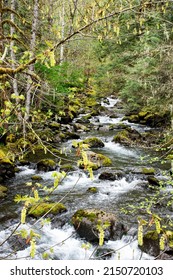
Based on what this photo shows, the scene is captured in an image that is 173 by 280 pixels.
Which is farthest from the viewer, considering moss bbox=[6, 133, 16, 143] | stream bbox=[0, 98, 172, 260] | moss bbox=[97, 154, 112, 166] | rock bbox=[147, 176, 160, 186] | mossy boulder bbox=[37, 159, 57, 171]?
moss bbox=[6, 133, 16, 143]

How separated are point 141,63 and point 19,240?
10579mm

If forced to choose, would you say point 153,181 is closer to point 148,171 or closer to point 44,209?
point 148,171

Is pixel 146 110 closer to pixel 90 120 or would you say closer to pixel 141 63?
pixel 90 120

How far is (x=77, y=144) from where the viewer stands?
102 inches

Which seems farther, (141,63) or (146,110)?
(146,110)

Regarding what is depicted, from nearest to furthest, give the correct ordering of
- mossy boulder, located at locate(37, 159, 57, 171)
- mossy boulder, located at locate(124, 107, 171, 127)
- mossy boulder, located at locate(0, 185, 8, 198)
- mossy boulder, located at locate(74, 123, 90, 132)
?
1. mossy boulder, located at locate(0, 185, 8, 198)
2. mossy boulder, located at locate(37, 159, 57, 171)
3. mossy boulder, located at locate(74, 123, 90, 132)
4. mossy boulder, located at locate(124, 107, 171, 127)

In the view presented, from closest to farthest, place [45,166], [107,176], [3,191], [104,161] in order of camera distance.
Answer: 1. [3,191]
2. [107,176]
3. [45,166]
4. [104,161]

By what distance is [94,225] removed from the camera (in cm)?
643

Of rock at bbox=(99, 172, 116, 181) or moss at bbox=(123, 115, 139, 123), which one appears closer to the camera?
rock at bbox=(99, 172, 116, 181)

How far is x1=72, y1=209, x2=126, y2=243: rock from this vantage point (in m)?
6.39

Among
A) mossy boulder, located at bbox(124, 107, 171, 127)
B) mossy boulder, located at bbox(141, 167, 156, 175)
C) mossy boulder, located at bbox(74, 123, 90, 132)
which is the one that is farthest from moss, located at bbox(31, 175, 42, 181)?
mossy boulder, located at bbox(124, 107, 171, 127)

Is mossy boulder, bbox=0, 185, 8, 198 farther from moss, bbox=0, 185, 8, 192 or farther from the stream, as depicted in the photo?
the stream

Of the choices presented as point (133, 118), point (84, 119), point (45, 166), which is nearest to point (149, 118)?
point (133, 118)
